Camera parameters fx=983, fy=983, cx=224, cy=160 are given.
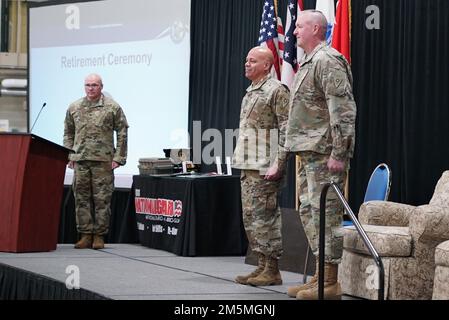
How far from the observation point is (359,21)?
8328 mm

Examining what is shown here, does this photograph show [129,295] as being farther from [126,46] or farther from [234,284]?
[126,46]

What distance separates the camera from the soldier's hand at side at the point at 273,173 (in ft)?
18.9

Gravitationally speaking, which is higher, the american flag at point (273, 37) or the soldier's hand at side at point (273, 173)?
the american flag at point (273, 37)

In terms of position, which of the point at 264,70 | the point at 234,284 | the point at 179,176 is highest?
the point at 264,70

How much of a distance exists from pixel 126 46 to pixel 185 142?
1.39 meters

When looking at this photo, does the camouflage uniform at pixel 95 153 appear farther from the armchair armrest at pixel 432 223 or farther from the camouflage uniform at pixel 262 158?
the armchair armrest at pixel 432 223

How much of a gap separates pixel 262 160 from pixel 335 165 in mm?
1004

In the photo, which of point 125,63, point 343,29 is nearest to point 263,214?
point 343,29

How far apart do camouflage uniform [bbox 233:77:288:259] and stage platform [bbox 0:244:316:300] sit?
0.32m

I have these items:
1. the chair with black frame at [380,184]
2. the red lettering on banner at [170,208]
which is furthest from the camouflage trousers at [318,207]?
the red lettering on banner at [170,208]

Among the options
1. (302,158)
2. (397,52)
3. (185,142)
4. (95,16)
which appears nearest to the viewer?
(302,158)

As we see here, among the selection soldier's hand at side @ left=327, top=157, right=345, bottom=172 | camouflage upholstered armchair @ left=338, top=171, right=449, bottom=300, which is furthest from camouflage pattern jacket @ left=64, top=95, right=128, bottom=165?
soldier's hand at side @ left=327, top=157, right=345, bottom=172
